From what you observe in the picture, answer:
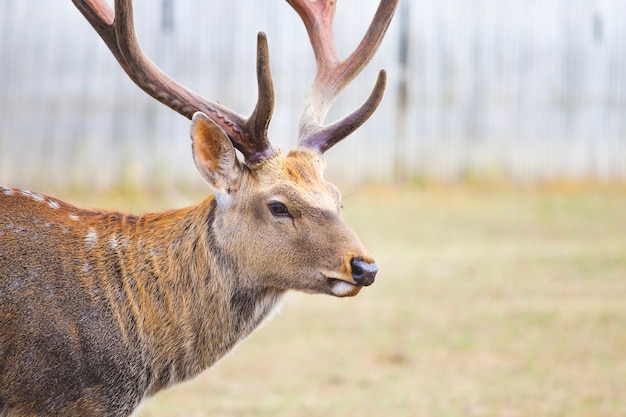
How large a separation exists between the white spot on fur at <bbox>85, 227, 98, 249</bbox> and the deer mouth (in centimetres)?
125

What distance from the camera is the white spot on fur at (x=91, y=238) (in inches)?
209

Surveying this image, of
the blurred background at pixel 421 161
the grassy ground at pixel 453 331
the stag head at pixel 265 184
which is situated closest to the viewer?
the stag head at pixel 265 184

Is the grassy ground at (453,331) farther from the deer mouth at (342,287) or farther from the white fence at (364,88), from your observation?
the white fence at (364,88)

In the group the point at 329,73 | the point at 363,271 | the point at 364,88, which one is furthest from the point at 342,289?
the point at 364,88

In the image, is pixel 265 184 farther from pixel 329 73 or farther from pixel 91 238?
pixel 329 73

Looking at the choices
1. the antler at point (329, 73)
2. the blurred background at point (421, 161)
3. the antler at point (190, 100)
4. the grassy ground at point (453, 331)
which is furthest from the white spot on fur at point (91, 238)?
the blurred background at point (421, 161)

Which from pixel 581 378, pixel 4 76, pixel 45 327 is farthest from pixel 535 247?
pixel 45 327

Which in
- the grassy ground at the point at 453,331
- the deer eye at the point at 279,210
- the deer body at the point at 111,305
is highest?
the deer eye at the point at 279,210

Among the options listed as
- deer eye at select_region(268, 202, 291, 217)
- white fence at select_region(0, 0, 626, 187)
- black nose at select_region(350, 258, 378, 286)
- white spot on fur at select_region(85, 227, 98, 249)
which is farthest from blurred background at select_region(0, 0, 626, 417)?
black nose at select_region(350, 258, 378, 286)

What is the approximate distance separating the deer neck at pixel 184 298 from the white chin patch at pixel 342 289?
398 millimetres

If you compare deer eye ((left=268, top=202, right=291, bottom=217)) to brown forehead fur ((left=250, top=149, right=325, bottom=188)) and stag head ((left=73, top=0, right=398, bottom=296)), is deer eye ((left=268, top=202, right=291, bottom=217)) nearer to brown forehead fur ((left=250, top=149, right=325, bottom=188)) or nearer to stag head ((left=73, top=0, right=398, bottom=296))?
stag head ((left=73, top=0, right=398, bottom=296))

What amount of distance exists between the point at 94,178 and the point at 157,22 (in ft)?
8.14

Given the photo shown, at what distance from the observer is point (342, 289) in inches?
198

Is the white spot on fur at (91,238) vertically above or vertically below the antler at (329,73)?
below
